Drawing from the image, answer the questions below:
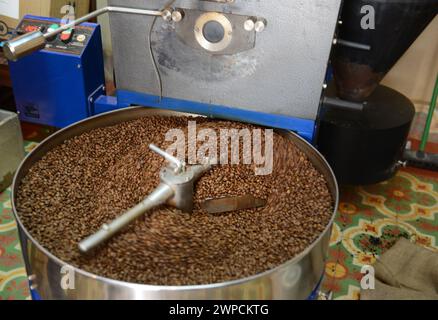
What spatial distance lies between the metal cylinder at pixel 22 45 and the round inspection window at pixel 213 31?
17.6 inches

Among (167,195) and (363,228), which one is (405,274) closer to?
(363,228)

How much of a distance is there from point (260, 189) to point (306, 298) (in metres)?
0.35

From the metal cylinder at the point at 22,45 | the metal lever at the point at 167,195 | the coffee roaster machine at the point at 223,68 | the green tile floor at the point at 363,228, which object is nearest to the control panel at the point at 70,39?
the coffee roaster machine at the point at 223,68

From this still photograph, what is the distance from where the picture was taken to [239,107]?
4.83ft

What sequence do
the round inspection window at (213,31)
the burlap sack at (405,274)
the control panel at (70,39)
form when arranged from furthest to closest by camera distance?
the control panel at (70,39) < the burlap sack at (405,274) < the round inspection window at (213,31)

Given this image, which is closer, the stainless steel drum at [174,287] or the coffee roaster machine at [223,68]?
the stainless steel drum at [174,287]

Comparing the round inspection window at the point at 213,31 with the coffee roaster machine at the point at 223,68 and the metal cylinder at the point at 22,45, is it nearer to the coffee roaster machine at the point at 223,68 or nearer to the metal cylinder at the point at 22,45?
the coffee roaster machine at the point at 223,68

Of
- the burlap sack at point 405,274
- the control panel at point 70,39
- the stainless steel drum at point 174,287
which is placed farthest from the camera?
Answer: the control panel at point 70,39

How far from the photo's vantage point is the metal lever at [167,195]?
3.26 ft

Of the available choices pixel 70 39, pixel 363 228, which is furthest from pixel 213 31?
pixel 363 228

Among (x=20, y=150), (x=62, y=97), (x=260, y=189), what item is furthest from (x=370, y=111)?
(x=20, y=150)

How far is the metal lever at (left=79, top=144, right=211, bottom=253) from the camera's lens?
3.26ft

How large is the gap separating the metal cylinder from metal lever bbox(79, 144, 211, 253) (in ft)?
1.29
